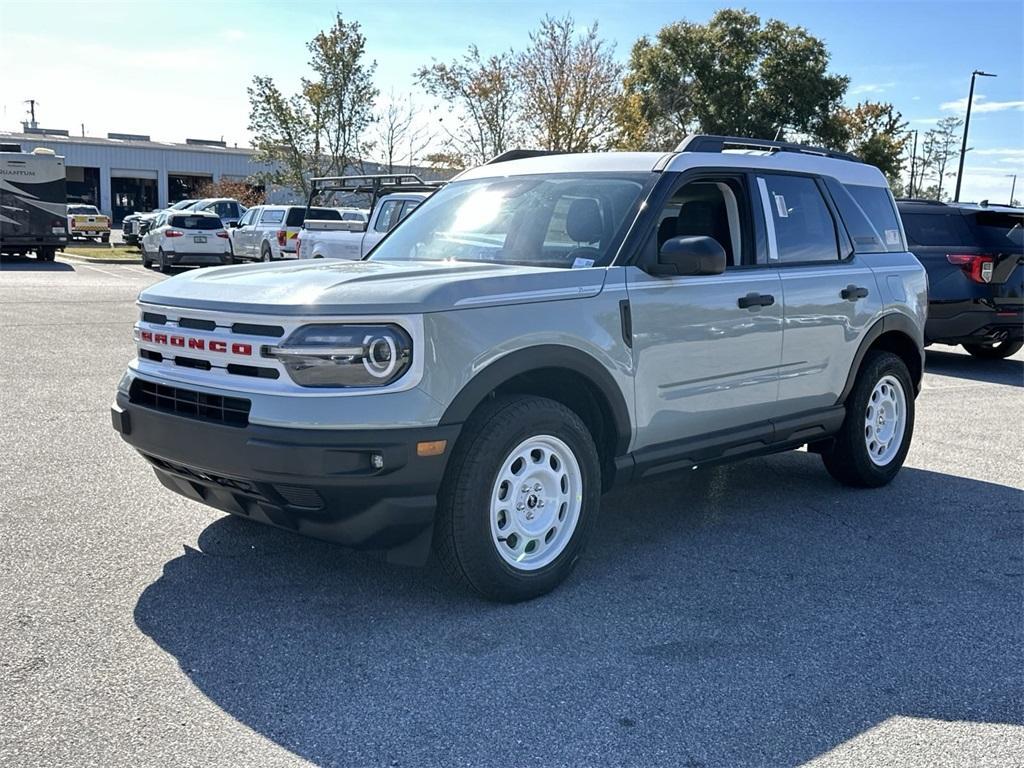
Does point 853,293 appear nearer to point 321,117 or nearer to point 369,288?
point 369,288

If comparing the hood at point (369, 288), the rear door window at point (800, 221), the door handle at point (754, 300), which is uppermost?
the rear door window at point (800, 221)

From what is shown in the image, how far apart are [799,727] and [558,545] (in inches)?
53.6

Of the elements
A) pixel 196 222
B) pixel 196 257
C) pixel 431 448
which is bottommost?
pixel 196 257

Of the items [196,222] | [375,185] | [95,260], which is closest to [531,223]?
[375,185]

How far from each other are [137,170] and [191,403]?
65.3m

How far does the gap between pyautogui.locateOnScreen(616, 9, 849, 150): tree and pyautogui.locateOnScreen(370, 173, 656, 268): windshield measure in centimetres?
3904

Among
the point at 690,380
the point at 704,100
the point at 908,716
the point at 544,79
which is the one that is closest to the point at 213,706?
the point at 908,716

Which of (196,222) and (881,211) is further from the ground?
(881,211)

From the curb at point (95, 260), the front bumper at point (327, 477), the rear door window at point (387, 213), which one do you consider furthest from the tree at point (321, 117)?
the front bumper at point (327, 477)

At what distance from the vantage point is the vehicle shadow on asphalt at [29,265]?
84.9 feet

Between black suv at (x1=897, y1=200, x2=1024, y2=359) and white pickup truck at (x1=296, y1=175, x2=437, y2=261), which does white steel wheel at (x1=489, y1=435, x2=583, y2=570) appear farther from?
white pickup truck at (x1=296, y1=175, x2=437, y2=261)

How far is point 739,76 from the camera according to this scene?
43406 mm

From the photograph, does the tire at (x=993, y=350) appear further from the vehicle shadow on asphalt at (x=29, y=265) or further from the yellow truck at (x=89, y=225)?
the yellow truck at (x=89, y=225)

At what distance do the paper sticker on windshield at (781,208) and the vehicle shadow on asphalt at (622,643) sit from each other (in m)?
1.72
